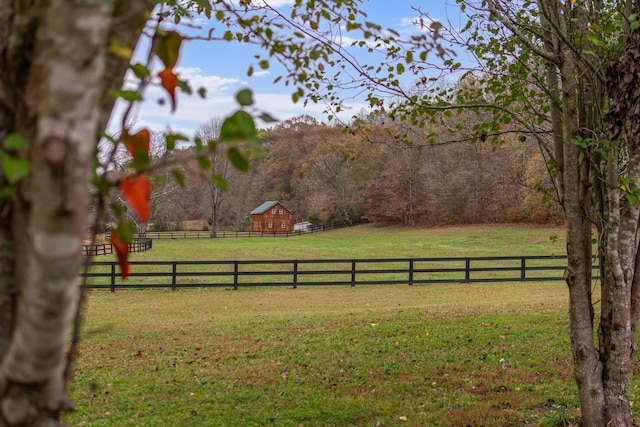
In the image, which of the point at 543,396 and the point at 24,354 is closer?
the point at 24,354

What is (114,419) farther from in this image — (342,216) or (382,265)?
(342,216)

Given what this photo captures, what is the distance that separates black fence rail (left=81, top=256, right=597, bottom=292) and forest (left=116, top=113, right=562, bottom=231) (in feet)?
35.1

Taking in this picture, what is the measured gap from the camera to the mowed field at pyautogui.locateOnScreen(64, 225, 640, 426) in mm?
4961

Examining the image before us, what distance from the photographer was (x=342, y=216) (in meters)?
59.8

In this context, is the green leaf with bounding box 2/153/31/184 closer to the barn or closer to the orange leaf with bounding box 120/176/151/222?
the orange leaf with bounding box 120/176/151/222

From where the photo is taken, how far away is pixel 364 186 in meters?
56.8

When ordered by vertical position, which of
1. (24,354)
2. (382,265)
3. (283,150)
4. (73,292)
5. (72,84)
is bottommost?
(382,265)

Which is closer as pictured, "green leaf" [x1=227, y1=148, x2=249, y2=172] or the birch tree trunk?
the birch tree trunk

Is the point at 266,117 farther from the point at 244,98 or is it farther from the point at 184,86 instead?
the point at 184,86

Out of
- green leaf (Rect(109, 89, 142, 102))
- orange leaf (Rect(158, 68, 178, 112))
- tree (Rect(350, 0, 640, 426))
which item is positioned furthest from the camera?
tree (Rect(350, 0, 640, 426))

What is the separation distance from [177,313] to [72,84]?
12.6 metres

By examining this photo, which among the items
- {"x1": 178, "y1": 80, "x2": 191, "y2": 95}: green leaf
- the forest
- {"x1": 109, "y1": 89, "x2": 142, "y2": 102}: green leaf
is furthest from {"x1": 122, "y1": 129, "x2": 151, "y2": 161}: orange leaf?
the forest

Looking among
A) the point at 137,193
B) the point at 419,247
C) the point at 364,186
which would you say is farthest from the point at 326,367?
the point at 364,186

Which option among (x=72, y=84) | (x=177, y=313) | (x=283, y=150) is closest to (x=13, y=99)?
(x=72, y=84)
